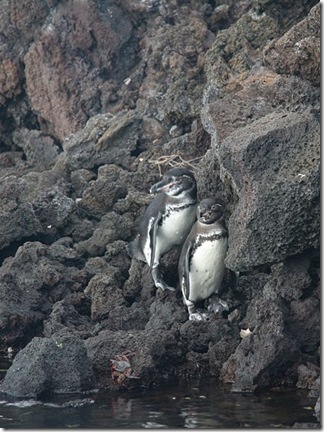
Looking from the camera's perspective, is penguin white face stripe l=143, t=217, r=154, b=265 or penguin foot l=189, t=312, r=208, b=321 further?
penguin white face stripe l=143, t=217, r=154, b=265

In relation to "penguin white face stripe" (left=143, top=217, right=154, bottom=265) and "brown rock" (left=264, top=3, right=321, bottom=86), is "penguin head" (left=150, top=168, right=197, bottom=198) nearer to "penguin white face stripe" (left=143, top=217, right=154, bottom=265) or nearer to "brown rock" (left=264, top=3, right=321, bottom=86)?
"penguin white face stripe" (left=143, top=217, right=154, bottom=265)

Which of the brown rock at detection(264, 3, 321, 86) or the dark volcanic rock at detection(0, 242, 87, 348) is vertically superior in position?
the brown rock at detection(264, 3, 321, 86)

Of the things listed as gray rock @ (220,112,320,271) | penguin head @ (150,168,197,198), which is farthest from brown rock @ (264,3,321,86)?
penguin head @ (150,168,197,198)

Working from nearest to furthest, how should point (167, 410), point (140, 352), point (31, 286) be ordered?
point (167, 410), point (140, 352), point (31, 286)

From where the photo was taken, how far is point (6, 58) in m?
21.6

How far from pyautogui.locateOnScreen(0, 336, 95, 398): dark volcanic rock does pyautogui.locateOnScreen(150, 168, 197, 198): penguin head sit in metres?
2.93

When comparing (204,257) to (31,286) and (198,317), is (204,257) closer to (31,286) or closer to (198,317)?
(198,317)

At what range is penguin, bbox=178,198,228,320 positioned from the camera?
14.5 m

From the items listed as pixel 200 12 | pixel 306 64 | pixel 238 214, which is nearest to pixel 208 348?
pixel 238 214

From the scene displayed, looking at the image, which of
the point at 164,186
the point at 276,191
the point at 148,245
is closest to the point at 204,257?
the point at 148,245

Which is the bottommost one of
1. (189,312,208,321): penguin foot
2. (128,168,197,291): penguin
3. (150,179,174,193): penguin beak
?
(189,312,208,321): penguin foot

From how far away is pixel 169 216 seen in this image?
15.3 metres

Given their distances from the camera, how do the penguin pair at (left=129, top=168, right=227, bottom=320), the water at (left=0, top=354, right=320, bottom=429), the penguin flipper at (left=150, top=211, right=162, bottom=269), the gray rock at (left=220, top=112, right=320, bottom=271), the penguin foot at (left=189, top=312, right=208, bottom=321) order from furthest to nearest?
the penguin flipper at (left=150, top=211, right=162, bottom=269), the penguin pair at (left=129, top=168, right=227, bottom=320), the penguin foot at (left=189, top=312, right=208, bottom=321), the gray rock at (left=220, top=112, right=320, bottom=271), the water at (left=0, top=354, right=320, bottom=429)

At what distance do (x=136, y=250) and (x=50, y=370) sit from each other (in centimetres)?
321
